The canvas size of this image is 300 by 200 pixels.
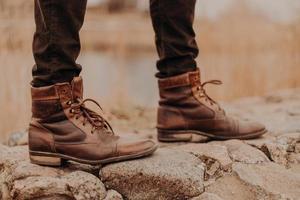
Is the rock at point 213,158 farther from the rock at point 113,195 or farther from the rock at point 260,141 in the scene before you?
the rock at point 113,195

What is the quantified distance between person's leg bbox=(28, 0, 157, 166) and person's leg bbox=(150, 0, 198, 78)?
13.8 inches

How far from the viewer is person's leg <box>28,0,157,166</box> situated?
162 centimetres

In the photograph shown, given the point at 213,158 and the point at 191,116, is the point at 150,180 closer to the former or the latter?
the point at 213,158

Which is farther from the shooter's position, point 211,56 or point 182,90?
point 211,56

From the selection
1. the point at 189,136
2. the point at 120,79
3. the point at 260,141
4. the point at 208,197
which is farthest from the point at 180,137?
the point at 120,79

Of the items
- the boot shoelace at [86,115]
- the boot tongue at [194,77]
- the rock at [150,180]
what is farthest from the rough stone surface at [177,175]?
the boot tongue at [194,77]

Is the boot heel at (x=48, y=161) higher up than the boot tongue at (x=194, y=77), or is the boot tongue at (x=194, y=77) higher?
the boot tongue at (x=194, y=77)

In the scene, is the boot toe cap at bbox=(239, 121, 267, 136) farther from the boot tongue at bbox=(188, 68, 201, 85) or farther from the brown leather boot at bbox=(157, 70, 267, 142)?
the boot tongue at bbox=(188, 68, 201, 85)

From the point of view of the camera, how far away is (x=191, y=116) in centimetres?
210

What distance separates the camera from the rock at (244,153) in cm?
198

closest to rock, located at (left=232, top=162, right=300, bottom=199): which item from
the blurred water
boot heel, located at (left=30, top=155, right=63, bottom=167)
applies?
boot heel, located at (left=30, top=155, right=63, bottom=167)

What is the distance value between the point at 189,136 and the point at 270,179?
0.39 metres

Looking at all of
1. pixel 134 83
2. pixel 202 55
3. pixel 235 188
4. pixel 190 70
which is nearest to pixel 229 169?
pixel 235 188

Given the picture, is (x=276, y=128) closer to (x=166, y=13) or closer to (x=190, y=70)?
(x=190, y=70)
